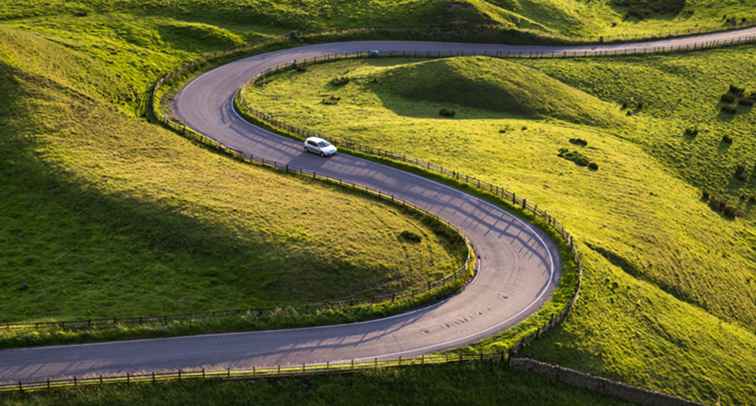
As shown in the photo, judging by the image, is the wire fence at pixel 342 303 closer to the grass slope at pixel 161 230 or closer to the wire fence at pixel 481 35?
the grass slope at pixel 161 230

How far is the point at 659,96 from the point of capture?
105562 mm

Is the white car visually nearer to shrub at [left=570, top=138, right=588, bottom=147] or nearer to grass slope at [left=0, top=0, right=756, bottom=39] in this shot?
shrub at [left=570, top=138, right=588, bottom=147]

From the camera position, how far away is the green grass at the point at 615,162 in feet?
165

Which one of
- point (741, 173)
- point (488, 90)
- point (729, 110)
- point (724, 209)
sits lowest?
point (724, 209)

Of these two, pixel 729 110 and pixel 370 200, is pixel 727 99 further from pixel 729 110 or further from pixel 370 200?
pixel 370 200

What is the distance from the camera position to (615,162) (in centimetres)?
8231

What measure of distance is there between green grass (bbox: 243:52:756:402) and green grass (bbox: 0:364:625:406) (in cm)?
292

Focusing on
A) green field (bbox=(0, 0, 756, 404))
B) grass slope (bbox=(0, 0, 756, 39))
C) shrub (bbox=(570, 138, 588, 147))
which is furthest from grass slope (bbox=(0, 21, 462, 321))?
grass slope (bbox=(0, 0, 756, 39))

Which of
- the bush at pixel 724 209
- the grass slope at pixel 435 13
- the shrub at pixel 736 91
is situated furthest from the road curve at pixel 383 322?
the shrub at pixel 736 91

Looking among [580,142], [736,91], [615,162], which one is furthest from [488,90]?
[736,91]

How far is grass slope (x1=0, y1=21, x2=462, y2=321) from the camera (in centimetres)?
5047

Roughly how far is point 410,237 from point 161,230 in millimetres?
19789

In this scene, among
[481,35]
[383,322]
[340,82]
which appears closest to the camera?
[383,322]

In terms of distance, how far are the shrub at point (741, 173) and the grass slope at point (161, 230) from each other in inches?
1882
